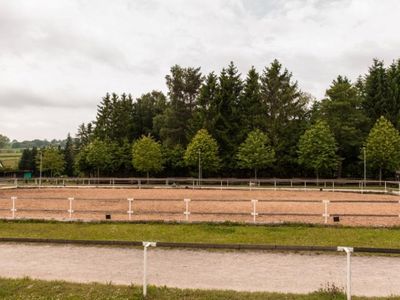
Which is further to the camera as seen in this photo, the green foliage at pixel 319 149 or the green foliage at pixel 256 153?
the green foliage at pixel 256 153

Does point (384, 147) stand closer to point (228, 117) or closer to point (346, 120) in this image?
point (346, 120)

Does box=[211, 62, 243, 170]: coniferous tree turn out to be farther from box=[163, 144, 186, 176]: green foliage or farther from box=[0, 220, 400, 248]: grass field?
box=[0, 220, 400, 248]: grass field

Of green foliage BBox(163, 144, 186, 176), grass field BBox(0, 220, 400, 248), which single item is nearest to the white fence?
green foliage BBox(163, 144, 186, 176)

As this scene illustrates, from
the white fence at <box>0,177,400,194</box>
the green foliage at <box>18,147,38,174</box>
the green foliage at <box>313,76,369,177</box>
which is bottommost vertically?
the white fence at <box>0,177,400,194</box>

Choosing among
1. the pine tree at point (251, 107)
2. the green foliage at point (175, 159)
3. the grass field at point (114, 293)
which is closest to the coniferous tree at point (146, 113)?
the green foliage at point (175, 159)

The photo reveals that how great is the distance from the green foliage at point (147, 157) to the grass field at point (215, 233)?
4933 cm

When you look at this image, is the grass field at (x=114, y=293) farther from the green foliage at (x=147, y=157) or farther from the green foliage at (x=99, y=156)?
the green foliage at (x=99, y=156)

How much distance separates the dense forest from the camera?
198 feet

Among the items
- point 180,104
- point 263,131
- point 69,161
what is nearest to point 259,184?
point 263,131

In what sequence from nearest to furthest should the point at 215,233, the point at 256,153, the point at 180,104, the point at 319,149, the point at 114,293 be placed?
the point at 114,293
the point at 215,233
the point at 319,149
the point at 256,153
the point at 180,104

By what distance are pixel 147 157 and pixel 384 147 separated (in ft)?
123

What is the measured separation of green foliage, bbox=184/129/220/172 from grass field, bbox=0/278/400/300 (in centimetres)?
5394

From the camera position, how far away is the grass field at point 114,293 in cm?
672

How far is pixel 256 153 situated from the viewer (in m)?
60.6
